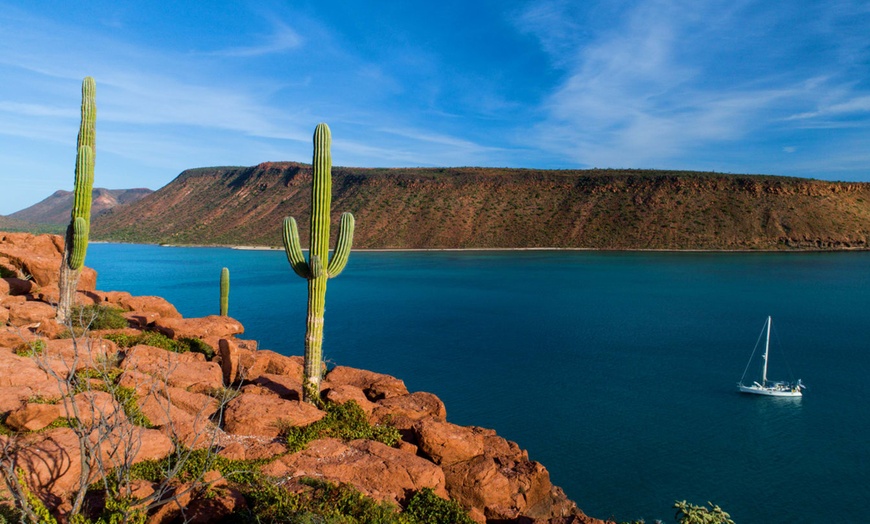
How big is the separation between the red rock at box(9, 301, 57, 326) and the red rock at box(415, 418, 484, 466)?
12.6m

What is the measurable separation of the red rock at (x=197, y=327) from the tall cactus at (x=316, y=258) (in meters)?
7.65

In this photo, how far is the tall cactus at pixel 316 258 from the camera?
11961mm

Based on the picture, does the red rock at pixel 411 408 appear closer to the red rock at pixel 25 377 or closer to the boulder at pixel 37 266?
the red rock at pixel 25 377

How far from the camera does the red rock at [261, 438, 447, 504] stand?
8.36 metres

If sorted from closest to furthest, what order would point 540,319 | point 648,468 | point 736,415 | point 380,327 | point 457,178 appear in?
1. point 648,468
2. point 736,415
3. point 380,327
4. point 540,319
5. point 457,178

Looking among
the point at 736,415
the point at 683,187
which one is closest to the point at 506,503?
the point at 736,415

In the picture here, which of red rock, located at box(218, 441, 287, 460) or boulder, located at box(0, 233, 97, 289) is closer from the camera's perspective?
red rock, located at box(218, 441, 287, 460)

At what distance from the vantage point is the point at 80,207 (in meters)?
16.8

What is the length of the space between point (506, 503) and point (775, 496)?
313 inches

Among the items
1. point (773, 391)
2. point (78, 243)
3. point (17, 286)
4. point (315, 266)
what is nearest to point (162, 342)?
point (78, 243)

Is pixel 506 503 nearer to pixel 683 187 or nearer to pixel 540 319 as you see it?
pixel 540 319

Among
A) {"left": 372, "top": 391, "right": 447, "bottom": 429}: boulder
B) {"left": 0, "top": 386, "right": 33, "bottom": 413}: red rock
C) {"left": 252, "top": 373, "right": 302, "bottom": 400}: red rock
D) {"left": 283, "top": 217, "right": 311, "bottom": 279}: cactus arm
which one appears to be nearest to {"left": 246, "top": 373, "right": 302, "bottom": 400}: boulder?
{"left": 252, "top": 373, "right": 302, "bottom": 400}: red rock

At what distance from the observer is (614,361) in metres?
24.3

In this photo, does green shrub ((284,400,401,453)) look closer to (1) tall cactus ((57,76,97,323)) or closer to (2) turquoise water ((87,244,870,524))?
(2) turquoise water ((87,244,870,524))
